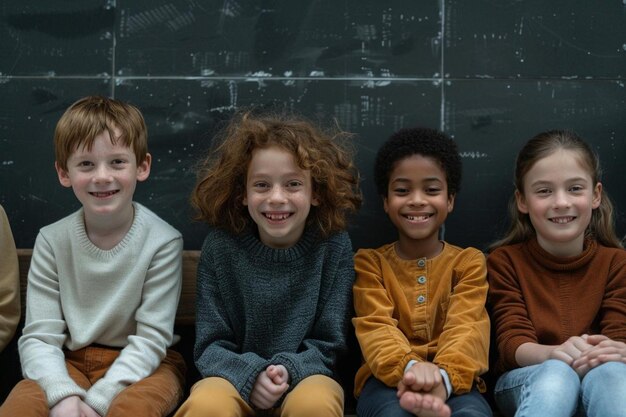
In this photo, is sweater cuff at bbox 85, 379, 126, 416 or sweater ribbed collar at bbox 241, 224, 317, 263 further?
sweater ribbed collar at bbox 241, 224, 317, 263

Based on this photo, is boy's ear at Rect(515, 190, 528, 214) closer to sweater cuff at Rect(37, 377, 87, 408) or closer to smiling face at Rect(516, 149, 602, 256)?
smiling face at Rect(516, 149, 602, 256)

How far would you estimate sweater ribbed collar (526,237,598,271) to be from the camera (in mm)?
2762

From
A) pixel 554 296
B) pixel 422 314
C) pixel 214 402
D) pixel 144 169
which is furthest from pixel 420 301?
pixel 144 169

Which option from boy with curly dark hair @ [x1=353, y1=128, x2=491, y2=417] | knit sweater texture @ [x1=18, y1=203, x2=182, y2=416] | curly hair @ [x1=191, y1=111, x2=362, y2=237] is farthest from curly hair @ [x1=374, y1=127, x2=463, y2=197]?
knit sweater texture @ [x1=18, y1=203, x2=182, y2=416]

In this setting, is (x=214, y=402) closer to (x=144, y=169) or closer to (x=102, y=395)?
(x=102, y=395)

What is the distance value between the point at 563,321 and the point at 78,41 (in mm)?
1926

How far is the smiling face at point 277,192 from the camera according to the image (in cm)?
269

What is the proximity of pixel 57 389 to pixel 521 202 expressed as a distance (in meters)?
1.60

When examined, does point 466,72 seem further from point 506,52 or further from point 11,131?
point 11,131

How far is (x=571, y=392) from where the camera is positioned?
2332 millimetres

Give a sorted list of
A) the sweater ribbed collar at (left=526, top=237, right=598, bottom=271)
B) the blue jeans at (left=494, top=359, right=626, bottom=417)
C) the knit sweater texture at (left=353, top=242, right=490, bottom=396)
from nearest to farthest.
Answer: the blue jeans at (left=494, top=359, right=626, bottom=417) < the knit sweater texture at (left=353, top=242, right=490, bottom=396) < the sweater ribbed collar at (left=526, top=237, right=598, bottom=271)

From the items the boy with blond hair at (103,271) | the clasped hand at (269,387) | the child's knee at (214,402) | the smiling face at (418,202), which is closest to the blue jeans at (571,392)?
the smiling face at (418,202)

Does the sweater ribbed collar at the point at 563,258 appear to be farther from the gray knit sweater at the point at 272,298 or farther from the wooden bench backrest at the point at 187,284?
the wooden bench backrest at the point at 187,284

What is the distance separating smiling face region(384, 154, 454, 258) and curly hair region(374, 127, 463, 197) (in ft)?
0.07
